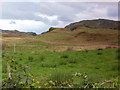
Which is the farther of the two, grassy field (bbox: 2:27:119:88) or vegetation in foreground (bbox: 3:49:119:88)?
grassy field (bbox: 2:27:119:88)

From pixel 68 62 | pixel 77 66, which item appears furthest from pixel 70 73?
pixel 68 62

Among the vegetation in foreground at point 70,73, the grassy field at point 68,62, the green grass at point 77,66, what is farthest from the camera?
the green grass at point 77,66

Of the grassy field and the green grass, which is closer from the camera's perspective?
the grassy field

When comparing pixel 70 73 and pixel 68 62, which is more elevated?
pixel 70 73

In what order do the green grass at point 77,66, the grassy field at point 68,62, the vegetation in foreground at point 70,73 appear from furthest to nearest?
1. the green grass at point 77,66
2. the grassy field at point 68,62
3. the vegetation in foreground at point 70,73

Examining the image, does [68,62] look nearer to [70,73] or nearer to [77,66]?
[77,66]

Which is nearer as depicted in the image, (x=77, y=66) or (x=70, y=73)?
(x=70, y=73)

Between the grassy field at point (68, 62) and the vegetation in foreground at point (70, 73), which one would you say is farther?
the grassy field at point (68, 62)

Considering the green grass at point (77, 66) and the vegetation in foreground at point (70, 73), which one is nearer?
the vegetation in foreground at point (70, 73)

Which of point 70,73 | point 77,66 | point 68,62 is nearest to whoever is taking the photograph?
point 70,73

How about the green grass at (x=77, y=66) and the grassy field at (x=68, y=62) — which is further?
the green grass at (x=77, y=66)

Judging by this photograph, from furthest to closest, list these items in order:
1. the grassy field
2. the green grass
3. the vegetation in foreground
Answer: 1. the green grass
2. the grassy field
3. the vegetation in foreground

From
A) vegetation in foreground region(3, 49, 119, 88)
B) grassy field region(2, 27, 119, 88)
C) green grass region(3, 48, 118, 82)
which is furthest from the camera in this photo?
green grass region(3, 48, 118, 82)

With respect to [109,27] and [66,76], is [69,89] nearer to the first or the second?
[66,76]
